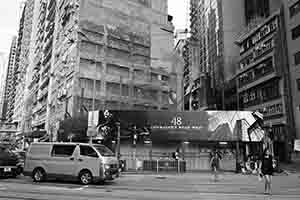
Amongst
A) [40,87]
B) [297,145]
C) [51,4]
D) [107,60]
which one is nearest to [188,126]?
[297,145]

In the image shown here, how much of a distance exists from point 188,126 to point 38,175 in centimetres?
1689

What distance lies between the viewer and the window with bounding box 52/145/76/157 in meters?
14.8

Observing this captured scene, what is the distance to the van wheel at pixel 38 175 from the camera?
1495 cm

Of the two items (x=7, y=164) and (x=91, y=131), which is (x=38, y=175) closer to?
(x=7, y=164)

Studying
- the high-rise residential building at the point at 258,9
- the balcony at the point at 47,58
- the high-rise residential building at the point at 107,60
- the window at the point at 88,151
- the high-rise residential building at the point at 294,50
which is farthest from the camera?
the balcony at the point at 47,58

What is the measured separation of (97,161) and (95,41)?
3924 centimetres

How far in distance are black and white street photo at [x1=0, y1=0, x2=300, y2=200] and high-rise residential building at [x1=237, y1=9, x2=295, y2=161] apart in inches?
7.5

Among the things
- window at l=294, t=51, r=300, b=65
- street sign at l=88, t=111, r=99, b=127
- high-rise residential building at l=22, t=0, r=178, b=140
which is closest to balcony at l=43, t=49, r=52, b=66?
high-rise residential building at l=22, t=0, r=178, b=140

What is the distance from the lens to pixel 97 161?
555 inches

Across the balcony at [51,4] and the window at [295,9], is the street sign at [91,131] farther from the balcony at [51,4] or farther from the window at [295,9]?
the balcony at [51,4]

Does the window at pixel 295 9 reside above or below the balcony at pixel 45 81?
above

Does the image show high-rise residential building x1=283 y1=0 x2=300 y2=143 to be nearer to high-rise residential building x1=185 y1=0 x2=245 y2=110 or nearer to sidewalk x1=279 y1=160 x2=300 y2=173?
sidewalk x1=279 y1=160 x2=300 y2=173

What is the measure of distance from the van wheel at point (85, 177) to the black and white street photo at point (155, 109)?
0.05 metres

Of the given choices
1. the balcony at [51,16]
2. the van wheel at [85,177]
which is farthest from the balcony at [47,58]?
the van wheel at [85,177]
